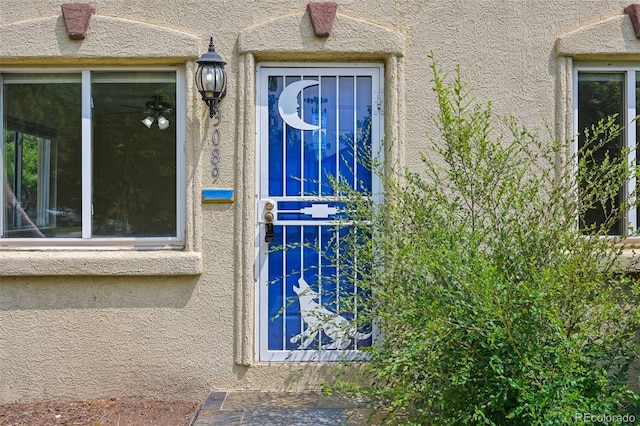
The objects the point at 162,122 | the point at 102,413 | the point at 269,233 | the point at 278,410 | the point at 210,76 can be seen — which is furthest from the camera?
the point at 162,122

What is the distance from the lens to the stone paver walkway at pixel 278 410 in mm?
3855

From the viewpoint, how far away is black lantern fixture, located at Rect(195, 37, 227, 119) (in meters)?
4.30

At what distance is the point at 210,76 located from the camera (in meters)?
4.29

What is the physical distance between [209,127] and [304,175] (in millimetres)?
819

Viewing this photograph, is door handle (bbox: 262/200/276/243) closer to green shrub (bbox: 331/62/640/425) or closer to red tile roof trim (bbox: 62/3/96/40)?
Result: green shrub (bbox: 331/62/640/425)

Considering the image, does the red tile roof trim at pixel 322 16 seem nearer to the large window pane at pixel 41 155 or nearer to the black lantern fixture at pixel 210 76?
the black lantern fixture at pixel 210 76

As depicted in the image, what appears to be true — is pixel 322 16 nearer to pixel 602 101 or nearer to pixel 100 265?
pixel 602 101

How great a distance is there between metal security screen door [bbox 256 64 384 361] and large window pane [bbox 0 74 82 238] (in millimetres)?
1484

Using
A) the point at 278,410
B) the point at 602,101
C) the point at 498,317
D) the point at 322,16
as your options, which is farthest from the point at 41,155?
the point at 602,101

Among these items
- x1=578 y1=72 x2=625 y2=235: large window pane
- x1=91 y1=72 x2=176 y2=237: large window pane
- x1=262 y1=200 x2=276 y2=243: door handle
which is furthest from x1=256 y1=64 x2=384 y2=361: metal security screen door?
x1=578 y1=72 x2=625 y2=235: large window pane

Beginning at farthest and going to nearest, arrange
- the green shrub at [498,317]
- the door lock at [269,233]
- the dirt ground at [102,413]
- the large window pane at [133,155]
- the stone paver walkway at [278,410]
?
1. the large window pane at [133,155]
2. the door lock at [269,233]
3. the dirt ground at [102,413]
4. the stone paver walkway at [278,410]
5. the green shrub at [498,317]

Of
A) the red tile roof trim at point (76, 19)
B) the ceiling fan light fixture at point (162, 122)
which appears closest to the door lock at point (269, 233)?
the ceiling fan light fixture at point (162, 122)

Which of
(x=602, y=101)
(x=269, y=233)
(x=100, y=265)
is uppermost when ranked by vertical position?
(x=602, y=101)

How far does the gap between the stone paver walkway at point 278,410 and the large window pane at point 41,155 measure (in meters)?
1.76
